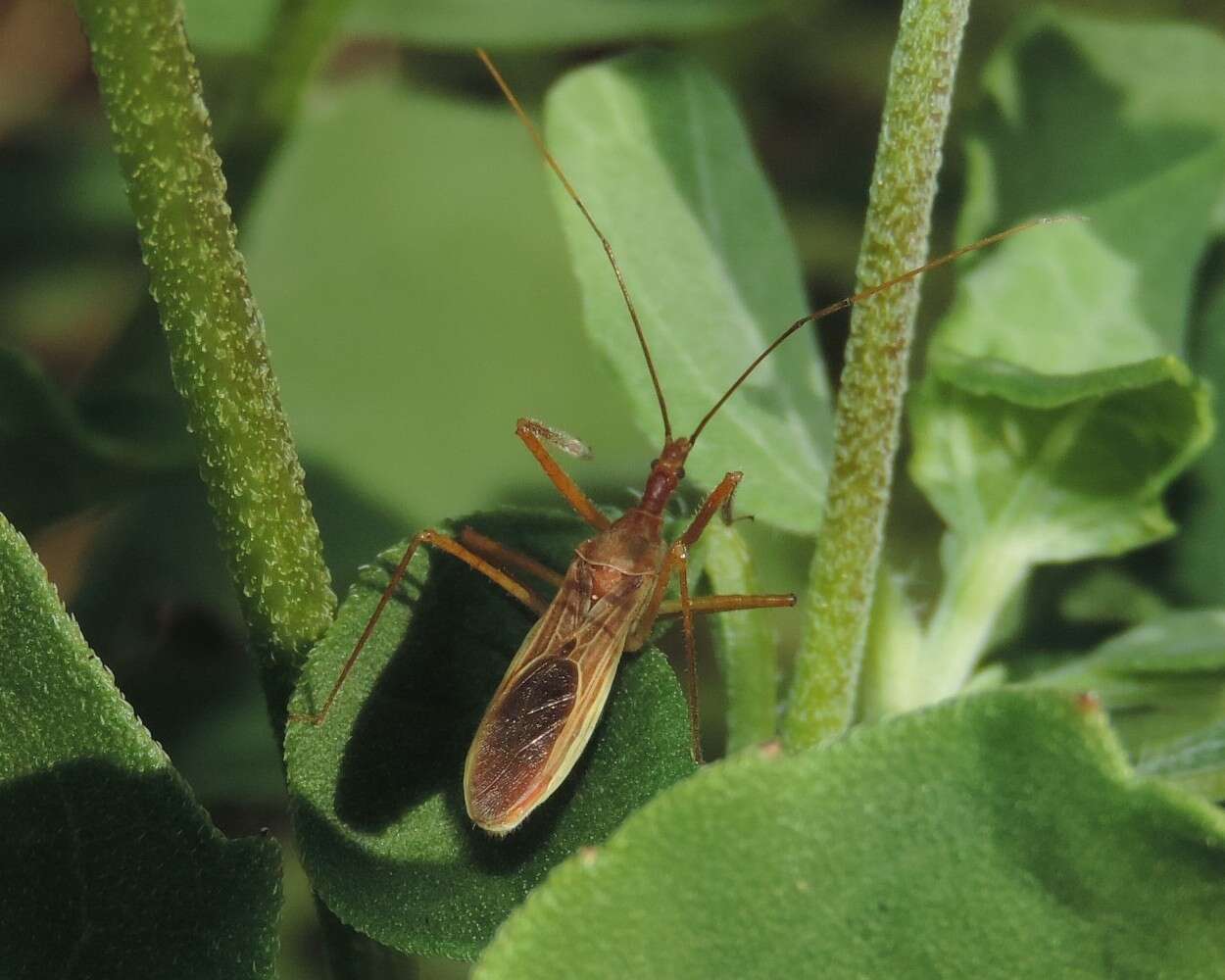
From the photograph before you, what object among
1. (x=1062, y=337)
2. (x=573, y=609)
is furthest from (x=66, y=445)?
(x=1062, y=337)

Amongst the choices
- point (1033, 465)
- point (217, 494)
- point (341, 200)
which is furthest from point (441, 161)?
point (217, 494)

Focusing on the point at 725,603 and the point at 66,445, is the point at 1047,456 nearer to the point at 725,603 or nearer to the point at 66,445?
the point at 725,603

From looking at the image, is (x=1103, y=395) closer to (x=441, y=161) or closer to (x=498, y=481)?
(x=498, y=481)

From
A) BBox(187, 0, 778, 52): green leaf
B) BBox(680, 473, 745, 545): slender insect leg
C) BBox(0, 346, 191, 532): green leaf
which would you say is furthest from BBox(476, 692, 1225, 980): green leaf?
BBox(187, 0, 778, 52): green leaf

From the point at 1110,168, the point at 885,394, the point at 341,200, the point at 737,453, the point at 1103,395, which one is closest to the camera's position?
the point at 885,394

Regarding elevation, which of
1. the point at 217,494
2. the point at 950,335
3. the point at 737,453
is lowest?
the point at 737,453

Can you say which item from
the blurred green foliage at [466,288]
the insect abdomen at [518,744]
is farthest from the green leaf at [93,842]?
the blurred green foliage at [466,288]

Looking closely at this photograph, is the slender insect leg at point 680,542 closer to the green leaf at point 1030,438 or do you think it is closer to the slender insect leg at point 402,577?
the slender insect leg at point 402,577
